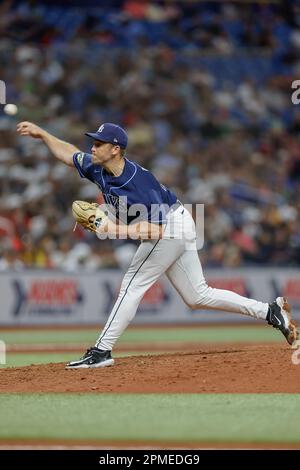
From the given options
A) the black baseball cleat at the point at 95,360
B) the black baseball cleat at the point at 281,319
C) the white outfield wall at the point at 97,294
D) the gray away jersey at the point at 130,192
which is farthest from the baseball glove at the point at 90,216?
the white outfield wall at the point at 97,294

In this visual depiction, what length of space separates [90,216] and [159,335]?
7.72m

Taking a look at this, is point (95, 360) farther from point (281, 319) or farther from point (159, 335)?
point (159, 335)

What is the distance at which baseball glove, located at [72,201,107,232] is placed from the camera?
26.4 feet

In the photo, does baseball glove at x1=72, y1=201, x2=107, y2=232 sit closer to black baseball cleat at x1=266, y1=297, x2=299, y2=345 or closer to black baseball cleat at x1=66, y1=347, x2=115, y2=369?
black baseball cleat at x1=66, y1=347, x2=115, y2=369

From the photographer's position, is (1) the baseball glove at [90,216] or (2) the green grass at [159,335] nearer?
(1) the baseball glove at [90,216]

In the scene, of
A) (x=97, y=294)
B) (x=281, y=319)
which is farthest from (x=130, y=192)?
(x=97, y=294)

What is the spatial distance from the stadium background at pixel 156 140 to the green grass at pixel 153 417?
659cm

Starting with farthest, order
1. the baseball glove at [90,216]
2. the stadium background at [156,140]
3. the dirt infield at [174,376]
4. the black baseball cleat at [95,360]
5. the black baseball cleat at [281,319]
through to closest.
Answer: the stadium background at [156,140]
the black baseball cleat at [281,319]
the black baseball cleat at [95,360]
the baseball glove at [90,216]
the dirt infield at [174,376]

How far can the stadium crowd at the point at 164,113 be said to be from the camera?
17719 mm

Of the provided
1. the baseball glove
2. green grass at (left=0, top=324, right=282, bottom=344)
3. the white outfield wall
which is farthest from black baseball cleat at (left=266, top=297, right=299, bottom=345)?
the white outfield wall

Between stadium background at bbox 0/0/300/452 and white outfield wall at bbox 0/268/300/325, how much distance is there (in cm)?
2

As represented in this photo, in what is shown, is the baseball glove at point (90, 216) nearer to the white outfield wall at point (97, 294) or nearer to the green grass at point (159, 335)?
the green grass at point (159, 335)

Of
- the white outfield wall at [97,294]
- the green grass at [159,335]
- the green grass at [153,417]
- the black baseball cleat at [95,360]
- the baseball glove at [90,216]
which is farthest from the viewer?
the white outfield wall at [97,294]

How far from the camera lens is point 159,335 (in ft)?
51.0
